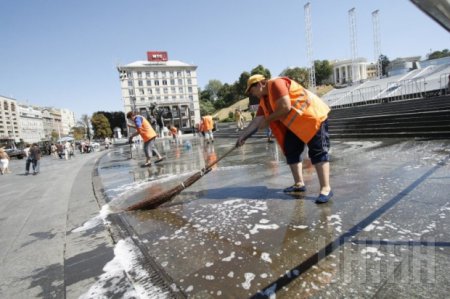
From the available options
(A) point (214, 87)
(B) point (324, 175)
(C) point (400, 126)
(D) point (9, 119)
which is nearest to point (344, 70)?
(A) point (214, 87)

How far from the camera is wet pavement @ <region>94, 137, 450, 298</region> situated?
1.73 m

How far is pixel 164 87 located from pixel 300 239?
84.9 meters

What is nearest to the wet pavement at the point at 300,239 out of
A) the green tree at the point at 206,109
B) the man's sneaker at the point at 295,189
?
the man's sneaker at the point at 295,189

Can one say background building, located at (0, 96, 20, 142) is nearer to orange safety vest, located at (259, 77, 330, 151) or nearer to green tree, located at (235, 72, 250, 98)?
green tree, located at (235, 72, 250, 98)

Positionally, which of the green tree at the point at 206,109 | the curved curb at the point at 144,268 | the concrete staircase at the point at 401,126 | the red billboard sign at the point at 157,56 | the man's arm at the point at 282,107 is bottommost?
the curved curb at the point at 144,268

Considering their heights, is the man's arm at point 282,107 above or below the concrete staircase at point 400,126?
above

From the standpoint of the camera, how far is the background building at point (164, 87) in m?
77.9

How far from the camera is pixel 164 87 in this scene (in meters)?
82.9

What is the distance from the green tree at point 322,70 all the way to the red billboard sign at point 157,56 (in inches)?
1910

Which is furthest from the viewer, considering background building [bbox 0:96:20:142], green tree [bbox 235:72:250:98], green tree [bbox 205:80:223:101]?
green tree [bbox 205:80:223:101]

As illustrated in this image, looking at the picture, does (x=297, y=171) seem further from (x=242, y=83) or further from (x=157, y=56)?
(x=242, y=83)

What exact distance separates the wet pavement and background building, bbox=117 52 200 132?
72.4 metres

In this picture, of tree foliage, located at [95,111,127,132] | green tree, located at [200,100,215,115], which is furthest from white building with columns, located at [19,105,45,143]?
green tree, located at [200,100,215,115]

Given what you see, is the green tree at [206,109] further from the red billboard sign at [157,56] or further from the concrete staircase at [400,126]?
the concrete staircase at [400,126]
